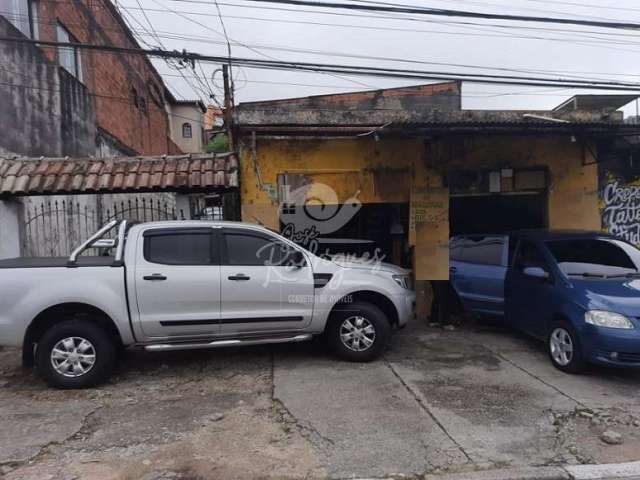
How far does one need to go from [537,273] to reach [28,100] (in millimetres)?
9818

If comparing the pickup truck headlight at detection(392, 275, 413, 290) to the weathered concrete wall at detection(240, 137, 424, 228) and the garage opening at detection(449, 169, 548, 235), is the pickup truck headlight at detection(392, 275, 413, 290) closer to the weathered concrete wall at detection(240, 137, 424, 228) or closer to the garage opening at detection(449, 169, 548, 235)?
the weathered concrete wall at detection(240, 137, 424, 228)

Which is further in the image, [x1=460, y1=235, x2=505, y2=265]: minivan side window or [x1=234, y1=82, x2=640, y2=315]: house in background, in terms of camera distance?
[x1=234, y1=82, x2=640, y2=315]: house in background

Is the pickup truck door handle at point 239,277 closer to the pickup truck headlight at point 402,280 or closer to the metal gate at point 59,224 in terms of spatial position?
the pickup truck headlight at point 402,280

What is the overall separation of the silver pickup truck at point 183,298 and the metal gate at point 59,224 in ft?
8.01

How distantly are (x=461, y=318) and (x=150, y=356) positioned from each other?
16.8ft

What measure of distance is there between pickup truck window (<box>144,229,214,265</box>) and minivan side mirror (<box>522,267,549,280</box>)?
4.03 meters

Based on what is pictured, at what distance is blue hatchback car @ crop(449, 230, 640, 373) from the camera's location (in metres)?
4.83

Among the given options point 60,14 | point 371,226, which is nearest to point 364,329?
point 371,226

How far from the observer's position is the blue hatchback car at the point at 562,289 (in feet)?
15.8

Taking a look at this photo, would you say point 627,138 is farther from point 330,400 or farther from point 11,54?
point 11,54

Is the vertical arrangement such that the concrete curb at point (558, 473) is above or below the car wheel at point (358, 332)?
below

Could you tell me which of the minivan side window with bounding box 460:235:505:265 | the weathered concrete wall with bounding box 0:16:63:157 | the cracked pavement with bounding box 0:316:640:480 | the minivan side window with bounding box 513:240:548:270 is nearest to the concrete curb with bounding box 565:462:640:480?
the cracked pavement with bounding box 0:316:640:480

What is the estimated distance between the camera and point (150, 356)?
6.17m

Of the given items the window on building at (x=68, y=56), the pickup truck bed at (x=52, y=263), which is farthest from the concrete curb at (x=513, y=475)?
the window on building at (x=68, y=56)
